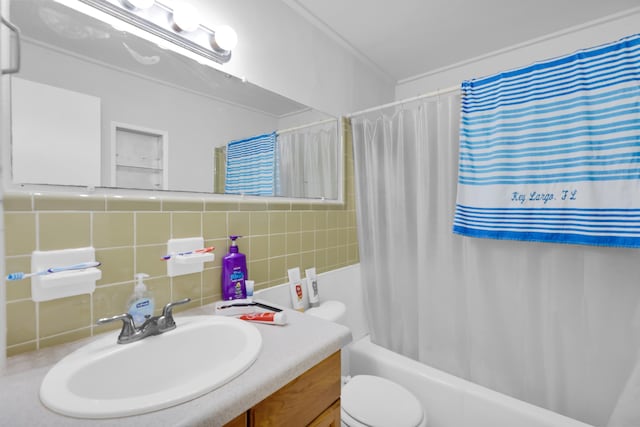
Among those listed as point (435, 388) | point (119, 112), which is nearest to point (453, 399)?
point (435, 388)

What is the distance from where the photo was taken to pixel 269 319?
0.90 metres

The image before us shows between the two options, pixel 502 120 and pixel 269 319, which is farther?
pixel 502 120

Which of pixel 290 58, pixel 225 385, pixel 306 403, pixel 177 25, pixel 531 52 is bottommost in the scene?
pixel 306 403

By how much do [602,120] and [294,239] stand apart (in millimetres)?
1339

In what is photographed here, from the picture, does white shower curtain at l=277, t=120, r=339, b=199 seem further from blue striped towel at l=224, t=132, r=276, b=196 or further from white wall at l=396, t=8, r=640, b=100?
white wall at l=396, t=8, r=640, b=100

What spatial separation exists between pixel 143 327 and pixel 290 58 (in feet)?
4.42

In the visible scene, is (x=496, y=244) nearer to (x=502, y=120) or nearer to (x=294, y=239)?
(x=502, y=120)

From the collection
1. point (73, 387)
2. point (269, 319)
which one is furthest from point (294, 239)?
point (73, 387)

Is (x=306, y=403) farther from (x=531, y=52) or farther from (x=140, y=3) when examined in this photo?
(x=531, y=52)

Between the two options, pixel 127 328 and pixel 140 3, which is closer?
pixel 127 328

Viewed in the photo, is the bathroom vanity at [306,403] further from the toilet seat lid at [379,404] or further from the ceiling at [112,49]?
the ceiling at [112,49]

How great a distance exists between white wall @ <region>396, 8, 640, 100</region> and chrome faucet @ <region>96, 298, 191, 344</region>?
2220mm

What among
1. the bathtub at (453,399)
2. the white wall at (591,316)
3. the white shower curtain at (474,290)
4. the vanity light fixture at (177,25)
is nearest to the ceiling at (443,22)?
the white shower curtain at (474,290)

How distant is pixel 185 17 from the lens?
1027 millimetres
